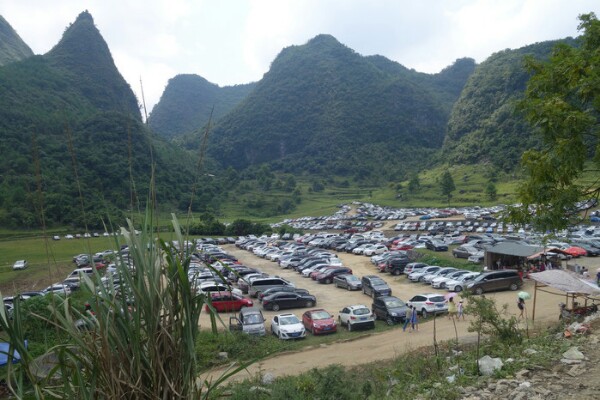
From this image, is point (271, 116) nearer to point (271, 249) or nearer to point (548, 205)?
point (271, 249)

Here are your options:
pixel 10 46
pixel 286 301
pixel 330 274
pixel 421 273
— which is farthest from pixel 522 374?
pixel 10 46

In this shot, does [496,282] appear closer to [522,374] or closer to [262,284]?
[262,284]

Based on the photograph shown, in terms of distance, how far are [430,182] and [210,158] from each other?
93.4 meters

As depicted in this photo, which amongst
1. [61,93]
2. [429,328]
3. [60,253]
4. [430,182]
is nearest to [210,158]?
[61,93]

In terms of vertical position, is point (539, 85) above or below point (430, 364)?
above

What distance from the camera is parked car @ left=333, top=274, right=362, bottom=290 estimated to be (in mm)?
26391

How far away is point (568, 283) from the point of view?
12.8 metres

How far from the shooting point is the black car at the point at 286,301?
22.1m

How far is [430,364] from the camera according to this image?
9.78m

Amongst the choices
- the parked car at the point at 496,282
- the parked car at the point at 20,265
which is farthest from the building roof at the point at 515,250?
the parked car at the point at 20,265

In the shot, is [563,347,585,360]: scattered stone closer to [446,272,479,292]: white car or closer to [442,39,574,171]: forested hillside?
[446,272,479,292]: white car

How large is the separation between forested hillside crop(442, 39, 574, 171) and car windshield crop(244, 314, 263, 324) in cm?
8777

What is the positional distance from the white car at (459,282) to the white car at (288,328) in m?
10.6

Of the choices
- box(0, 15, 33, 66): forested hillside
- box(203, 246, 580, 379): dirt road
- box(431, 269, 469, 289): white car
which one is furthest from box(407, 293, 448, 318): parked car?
box(0, 15, 33, 66): forested hillside
